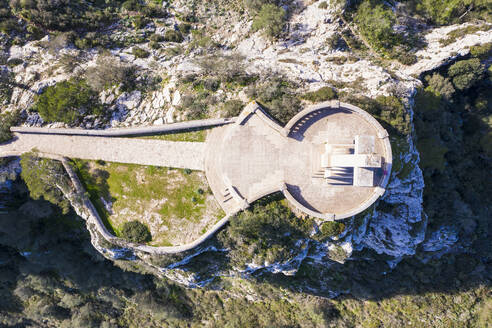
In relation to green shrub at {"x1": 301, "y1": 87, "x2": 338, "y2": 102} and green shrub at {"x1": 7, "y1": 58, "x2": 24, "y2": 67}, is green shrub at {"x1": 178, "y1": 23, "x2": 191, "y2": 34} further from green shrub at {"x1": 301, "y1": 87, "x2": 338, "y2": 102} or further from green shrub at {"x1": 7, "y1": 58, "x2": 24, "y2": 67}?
green shrub at {"x1": 301, "y1": 87, "x2": 338, "y2": 102}

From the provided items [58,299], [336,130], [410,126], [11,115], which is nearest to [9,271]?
[58,299]

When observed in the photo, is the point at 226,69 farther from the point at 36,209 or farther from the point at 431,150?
the point at 36,209

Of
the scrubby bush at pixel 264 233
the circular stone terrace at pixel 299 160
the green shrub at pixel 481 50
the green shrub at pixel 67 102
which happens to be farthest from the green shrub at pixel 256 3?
the scrubby bush at pixel 264 233

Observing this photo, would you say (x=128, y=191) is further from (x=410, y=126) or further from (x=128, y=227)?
(x=410, y=126)

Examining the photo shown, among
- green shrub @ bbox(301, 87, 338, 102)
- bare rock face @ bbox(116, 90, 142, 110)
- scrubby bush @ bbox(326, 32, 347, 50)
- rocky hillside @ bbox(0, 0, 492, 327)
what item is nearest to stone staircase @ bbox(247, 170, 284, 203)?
rocky hillside @ bbox(0, 0, 492, 327)

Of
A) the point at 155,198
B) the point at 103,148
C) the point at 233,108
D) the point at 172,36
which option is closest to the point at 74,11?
the point at 172,36

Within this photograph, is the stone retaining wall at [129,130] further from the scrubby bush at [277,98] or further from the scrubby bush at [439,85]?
the scrubby bush at [439,85]
